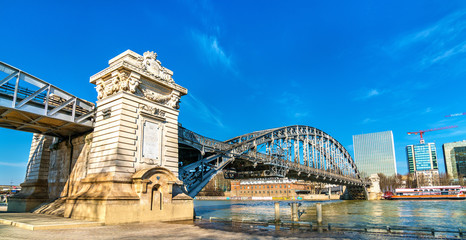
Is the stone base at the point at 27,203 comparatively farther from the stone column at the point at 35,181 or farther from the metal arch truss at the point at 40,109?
the metal arch truss at the point at 40,109

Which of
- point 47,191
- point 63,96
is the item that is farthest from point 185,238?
point 47,191

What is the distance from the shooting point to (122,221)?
1803 cm

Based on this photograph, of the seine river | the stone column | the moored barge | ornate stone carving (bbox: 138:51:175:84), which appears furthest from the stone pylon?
the moored barge

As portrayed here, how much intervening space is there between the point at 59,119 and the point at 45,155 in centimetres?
843

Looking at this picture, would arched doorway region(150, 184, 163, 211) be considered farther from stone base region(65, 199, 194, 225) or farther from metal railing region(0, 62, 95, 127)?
metal railing region(0, 62, 95, 127)

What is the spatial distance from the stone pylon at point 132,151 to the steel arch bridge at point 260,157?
6.07m

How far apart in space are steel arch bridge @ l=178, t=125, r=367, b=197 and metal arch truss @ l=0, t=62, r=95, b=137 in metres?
9.17

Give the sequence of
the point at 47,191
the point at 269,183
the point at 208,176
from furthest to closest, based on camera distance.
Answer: the point at 269,183 → the point at 208,176 → the point at 47,191

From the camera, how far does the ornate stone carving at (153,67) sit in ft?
73.2

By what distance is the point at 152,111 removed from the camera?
877 inches

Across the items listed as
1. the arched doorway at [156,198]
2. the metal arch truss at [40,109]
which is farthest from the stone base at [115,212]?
the metal arch truss at [40,109]

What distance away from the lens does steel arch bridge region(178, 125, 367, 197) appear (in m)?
31.4

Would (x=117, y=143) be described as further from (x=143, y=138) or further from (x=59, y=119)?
(x=59, y=119)

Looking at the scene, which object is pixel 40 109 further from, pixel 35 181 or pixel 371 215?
pixel 371 215
